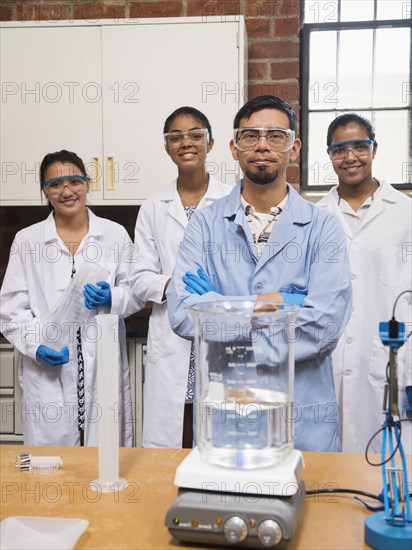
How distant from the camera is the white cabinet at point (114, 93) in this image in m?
2.84

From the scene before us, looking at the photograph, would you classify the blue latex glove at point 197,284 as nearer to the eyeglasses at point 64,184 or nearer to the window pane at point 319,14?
the eyeglasses at point 64,184

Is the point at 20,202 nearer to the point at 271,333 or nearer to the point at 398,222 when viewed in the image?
the point at 398,222

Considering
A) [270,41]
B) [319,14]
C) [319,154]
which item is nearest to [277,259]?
[319,154]

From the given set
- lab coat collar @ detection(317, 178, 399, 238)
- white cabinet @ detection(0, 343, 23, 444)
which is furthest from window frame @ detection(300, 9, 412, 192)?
white cabinet @ detection(0, 343, 23, 444)

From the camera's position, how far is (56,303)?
2.41 metres

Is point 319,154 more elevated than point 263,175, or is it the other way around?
point 319,154

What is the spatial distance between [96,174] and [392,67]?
5.17 feet

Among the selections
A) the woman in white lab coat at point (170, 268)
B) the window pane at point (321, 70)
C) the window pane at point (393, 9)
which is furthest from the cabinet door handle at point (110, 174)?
the window pane at point (393, 9)

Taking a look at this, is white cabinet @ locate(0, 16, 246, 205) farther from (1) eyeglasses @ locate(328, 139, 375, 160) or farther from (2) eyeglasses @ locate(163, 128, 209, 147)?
(1) eyeglasses @ locate(328, 139, 375, 160)

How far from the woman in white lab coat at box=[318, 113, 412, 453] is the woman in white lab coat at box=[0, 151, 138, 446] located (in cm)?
84

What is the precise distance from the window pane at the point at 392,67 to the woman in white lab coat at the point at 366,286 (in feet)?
3.18

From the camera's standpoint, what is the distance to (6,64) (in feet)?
9.78

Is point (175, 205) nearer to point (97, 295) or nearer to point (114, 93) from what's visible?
point (97, 295)

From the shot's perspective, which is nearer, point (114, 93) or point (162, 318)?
point (162, 318)
